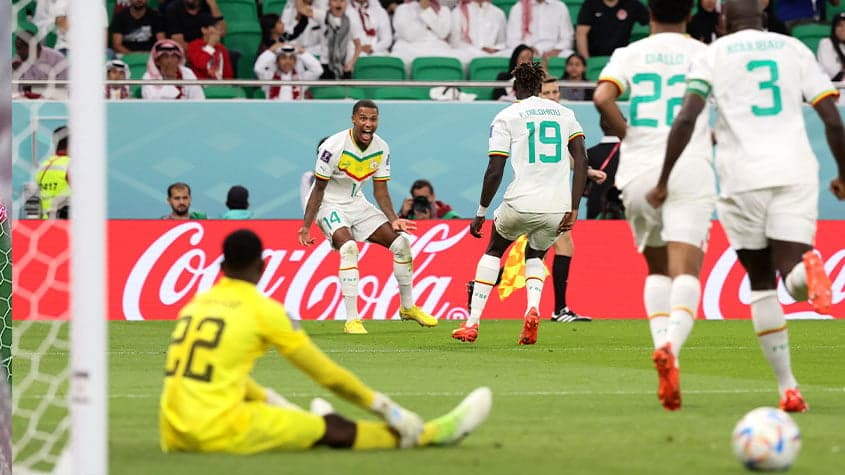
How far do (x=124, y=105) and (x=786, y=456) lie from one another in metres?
13.1

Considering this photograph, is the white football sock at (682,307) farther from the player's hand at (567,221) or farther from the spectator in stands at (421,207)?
the spectator in stands at (421,207)

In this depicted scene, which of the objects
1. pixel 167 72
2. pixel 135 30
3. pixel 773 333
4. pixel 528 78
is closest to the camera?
pixel 773 333

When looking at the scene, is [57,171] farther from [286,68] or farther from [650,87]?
[286,68]

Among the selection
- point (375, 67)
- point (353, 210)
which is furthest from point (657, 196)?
point (375, 67)

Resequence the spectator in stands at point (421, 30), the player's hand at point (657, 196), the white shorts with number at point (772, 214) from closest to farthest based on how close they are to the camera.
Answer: the white shorts with number at point (772, 214)
the player's hand at point (657, 196)
the spectator in stands at point (421, 30)

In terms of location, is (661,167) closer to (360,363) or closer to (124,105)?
(360,363)

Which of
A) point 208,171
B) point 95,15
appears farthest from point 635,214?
point 208,171

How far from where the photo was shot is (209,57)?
60.4ft

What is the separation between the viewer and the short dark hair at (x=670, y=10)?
26.9 ft

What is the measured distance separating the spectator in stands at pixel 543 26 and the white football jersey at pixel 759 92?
12.0 metres

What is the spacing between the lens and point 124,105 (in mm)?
17688

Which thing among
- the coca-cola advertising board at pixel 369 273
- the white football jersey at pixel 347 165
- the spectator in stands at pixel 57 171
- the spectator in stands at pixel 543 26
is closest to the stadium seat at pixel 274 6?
the spectator in stands at pixel 543 26

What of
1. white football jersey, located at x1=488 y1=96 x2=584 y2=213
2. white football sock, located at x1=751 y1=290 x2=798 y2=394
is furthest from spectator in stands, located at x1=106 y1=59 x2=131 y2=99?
white football sock, located at x1=751 y1=290 x2=798 y2=394

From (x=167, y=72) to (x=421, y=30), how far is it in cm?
340
